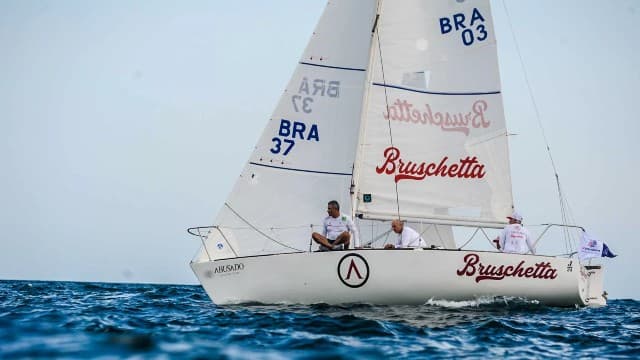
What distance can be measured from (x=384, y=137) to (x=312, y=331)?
6.94 meters

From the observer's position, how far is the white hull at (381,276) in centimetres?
1522

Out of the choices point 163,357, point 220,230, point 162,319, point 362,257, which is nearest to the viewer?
point 163,357

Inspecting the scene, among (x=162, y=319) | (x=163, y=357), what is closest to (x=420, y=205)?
(x=162, y=319)

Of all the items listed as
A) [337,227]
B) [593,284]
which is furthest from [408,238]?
[593,284]

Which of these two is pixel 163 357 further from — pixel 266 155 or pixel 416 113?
pixel 416 113

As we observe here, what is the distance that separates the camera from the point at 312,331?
1144 cm

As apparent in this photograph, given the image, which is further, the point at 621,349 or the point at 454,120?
the point at 454,120

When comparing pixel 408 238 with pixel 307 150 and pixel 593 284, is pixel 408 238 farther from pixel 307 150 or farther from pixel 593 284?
pixel 593 284

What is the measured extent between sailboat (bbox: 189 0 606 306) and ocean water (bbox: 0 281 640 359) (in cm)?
215

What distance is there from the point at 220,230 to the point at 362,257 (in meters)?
3.32

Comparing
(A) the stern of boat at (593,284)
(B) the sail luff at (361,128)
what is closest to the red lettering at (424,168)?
(B) the sail luff at (361,128)

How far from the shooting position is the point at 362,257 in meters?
15.2

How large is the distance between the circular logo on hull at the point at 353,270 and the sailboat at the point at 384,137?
6.61ft

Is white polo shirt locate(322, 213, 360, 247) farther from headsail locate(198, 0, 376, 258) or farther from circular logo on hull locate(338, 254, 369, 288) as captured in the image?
circular logo on hull locate(338, 254, 369, 288)
